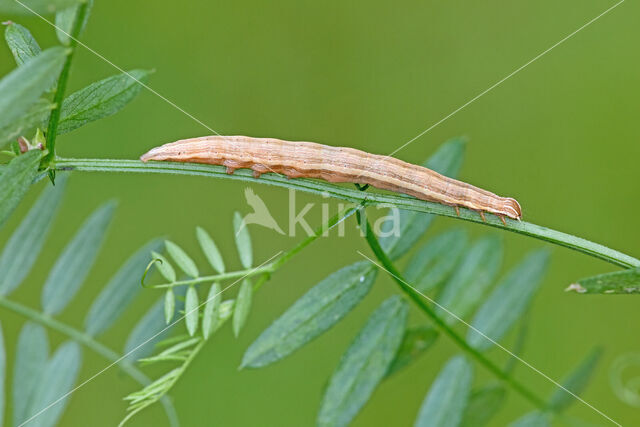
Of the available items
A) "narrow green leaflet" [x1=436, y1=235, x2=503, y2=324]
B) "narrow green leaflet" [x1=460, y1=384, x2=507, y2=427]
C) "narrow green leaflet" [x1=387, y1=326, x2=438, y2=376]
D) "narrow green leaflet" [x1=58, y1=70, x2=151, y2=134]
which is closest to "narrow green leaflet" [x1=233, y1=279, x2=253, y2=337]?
"narrow green leaflet" [x1=58, y1=70, x2=151, y2=134]

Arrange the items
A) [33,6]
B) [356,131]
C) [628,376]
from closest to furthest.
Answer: [33,6]
[628,376]
[356,131]

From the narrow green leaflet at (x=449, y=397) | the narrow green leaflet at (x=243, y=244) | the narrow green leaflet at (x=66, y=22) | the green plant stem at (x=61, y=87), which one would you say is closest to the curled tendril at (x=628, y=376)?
the narrow green leaflet at (x=449, y=397)

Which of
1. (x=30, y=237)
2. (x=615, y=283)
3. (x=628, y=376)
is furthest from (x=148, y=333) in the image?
(x=628, y=376)

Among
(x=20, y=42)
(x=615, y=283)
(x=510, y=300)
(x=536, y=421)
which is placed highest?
(x=20, y=42)

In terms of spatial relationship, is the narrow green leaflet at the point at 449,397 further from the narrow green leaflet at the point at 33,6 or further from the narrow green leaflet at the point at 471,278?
the narrow green leaflet at the point at 33,6

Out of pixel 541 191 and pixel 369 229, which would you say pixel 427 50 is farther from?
pixel 369 229

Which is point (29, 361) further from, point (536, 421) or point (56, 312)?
point (536, 421)
